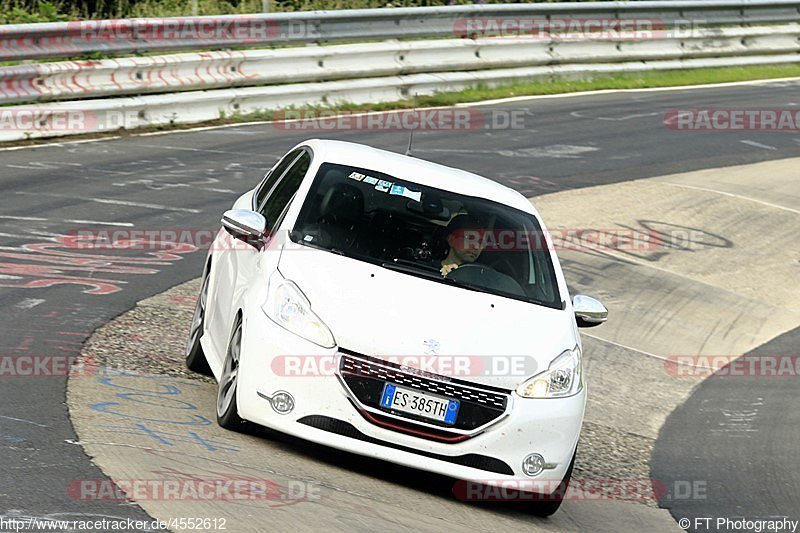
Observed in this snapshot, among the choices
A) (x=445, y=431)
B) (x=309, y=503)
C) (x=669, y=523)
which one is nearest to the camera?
(x=309, y=503)

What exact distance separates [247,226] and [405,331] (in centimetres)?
138

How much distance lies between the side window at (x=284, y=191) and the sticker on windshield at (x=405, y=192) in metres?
0.57

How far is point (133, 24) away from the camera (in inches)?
685

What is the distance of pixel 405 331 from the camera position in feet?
21.9

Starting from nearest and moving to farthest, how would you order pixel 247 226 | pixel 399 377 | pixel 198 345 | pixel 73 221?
pixel 399 377, pixel 247 226, pixel 198 345, pixel 73 221

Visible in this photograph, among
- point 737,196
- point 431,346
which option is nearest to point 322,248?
point 431,346

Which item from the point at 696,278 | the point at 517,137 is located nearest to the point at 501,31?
the point at 517,137

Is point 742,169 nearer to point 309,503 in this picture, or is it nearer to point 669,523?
point 669,523

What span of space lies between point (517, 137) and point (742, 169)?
3258 millimetres

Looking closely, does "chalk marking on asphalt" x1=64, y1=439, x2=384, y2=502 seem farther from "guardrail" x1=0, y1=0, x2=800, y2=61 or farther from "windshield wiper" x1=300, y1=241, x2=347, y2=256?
"guardrail" x1=0, y1=0, x2=800, y2=61

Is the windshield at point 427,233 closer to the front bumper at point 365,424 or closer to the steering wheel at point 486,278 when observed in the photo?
the steering wheel at point 486,278

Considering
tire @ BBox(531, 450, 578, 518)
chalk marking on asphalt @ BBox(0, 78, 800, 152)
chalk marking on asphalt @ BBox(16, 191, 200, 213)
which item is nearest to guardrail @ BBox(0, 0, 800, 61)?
chalk marking on asphalt @ BBox(0, 78, 800, 152)

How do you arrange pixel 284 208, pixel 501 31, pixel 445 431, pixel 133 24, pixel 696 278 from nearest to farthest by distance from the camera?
pixel 445 431, pixel 284 208, pixel 696 278, pixel 133 24, pixel 501 31

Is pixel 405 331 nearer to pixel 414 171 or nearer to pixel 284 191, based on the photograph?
pixel 414 171
